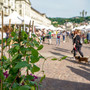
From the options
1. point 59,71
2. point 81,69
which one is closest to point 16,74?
point 59,71

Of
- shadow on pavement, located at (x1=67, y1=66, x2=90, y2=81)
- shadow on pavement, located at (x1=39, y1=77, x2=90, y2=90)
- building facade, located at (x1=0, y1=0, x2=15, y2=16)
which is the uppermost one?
building facade, located at (x1=0, y1=0, x2=15, y2=16)

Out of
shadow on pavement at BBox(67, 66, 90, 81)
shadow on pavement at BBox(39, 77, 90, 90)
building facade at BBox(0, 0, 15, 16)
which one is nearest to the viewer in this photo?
shadow on pavement at BBox(39, 77, 90, 90)

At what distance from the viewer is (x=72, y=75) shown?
19.2 feet

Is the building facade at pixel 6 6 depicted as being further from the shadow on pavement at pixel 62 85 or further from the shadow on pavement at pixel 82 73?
the shadow on pavement at pixel 62 85

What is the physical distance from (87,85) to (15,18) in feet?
27.5

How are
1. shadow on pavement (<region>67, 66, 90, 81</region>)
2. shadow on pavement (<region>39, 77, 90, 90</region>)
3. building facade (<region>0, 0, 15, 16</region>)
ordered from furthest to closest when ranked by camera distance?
building facade (<region>0, 0, 15, 16</region>) → shadow on pavement (<region>67, 66, 90, 81</region>) → shadow on pavement (<region>39, 77, 90, 90</region>)

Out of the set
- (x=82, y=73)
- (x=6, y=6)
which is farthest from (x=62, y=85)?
(x=6, y=6)

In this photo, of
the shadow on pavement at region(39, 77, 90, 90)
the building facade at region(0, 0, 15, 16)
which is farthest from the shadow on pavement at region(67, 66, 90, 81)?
the building facade at region(0, 0, 15, 16)

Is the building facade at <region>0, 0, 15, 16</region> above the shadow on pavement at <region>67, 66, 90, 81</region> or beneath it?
above

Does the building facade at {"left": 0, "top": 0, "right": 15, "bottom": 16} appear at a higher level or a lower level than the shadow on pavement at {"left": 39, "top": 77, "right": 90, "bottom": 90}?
higher

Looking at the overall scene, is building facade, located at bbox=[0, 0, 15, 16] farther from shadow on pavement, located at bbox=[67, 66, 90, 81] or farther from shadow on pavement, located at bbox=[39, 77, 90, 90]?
shadow on pavement, located at bbox=[39, 77, 90, 90]

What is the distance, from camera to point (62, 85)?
→ 192 inches

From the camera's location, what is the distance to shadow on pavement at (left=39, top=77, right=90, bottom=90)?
4648 millimetres

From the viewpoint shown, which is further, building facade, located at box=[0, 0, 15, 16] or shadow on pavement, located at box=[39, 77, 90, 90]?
building facade, located at box=[0, 0, 15, 16]
